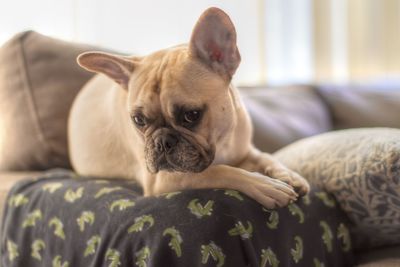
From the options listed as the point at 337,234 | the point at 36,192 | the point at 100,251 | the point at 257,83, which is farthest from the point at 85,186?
the point at 257,83

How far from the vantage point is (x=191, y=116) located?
3.16 feet

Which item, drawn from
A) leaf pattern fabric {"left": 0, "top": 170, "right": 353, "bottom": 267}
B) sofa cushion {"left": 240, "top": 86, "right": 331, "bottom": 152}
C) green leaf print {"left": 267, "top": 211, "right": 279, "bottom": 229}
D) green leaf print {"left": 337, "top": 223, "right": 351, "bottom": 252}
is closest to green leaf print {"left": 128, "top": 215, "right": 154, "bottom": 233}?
leaf pattern fabric {"left": 0, "top": 170, "right": 353, "bottom": 267}

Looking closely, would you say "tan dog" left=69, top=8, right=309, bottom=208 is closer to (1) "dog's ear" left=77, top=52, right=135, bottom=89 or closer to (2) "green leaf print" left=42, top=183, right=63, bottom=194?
(1) "dog's ear" left=77, top=52, right=135, bottom=89

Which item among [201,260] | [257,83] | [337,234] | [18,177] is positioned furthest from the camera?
[257,83]

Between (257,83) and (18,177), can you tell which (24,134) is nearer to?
(18,177)

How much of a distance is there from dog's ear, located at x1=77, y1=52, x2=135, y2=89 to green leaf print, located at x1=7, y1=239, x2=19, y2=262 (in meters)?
0.42

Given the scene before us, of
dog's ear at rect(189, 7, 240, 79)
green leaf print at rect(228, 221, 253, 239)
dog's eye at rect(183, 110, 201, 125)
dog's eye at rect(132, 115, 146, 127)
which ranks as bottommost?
green leaf print at rect(228, 221, 253, 239)

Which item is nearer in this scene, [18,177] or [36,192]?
[36,192]

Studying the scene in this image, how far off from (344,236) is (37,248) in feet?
2.13

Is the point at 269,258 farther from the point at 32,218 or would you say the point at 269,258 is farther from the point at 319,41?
the point at 319,41

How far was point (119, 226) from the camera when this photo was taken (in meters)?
0.91

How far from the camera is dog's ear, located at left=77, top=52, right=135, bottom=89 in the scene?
105 cm

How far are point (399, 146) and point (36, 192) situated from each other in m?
0.78

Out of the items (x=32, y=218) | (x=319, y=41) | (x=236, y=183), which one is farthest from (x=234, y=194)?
(x=319, y=41)
